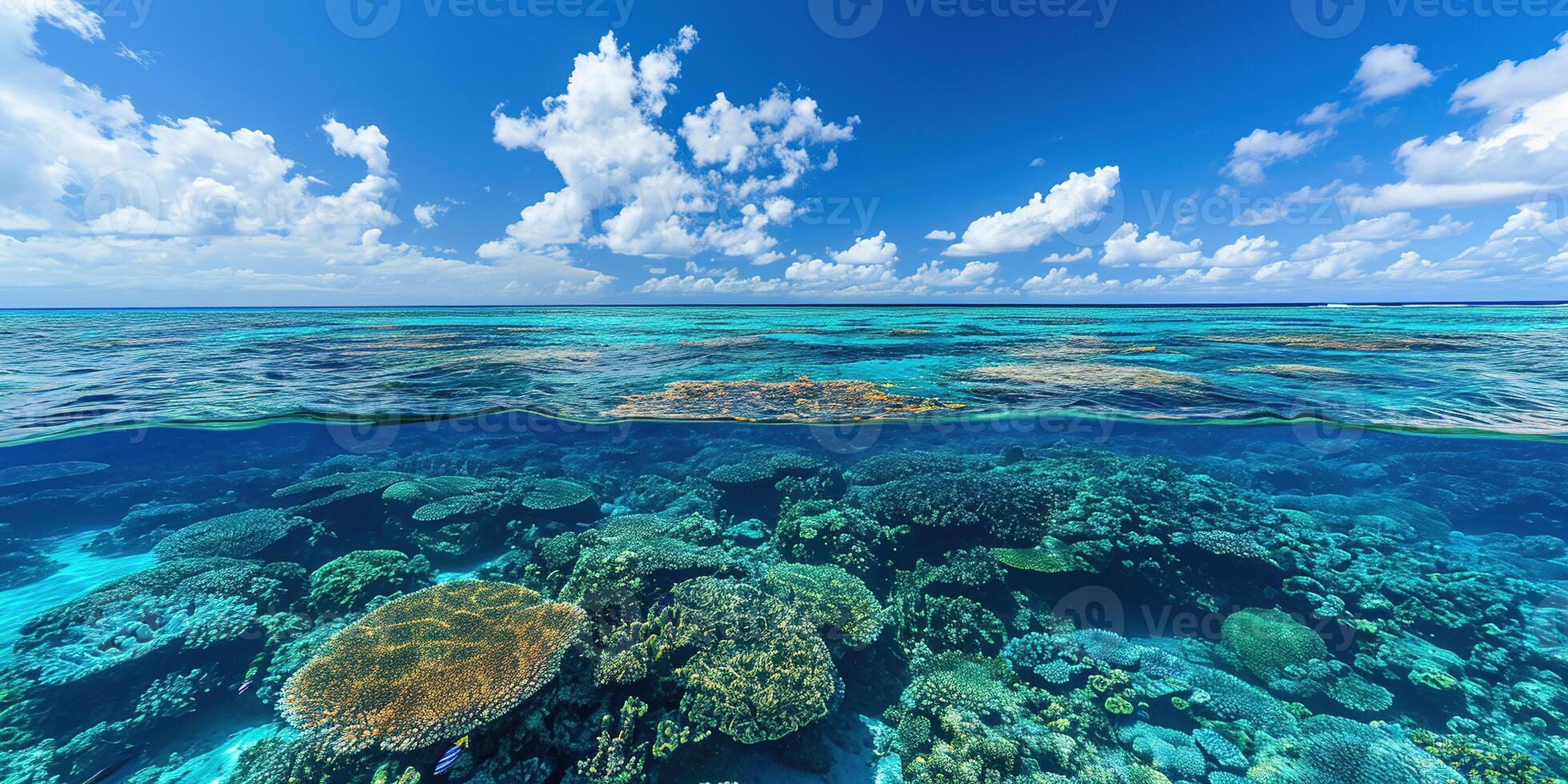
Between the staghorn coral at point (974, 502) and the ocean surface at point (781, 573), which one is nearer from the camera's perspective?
the ocean surface at point (781, 573)

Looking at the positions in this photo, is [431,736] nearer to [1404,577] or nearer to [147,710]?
[147,710]

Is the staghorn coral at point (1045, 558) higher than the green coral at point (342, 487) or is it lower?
lower

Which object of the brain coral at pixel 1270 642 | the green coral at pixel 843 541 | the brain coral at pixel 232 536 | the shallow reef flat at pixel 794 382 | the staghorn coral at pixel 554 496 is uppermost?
the shallow reef flat at pixel 794 382

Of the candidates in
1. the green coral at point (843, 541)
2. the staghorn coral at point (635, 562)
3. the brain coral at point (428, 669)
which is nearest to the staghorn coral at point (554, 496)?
the staghorn coral at point (635, 562)

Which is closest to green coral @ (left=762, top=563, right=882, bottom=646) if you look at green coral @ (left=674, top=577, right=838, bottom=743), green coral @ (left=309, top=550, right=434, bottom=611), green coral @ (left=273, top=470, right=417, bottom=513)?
green coral @ (left=674, top=577, right=838, bottom=743)

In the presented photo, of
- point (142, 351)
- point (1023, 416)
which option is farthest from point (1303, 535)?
point (142, 351)

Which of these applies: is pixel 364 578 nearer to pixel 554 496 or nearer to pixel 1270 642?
pixel 554 496

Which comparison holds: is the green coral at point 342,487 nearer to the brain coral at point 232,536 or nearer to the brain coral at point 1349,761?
the brain coral at point 232,536
